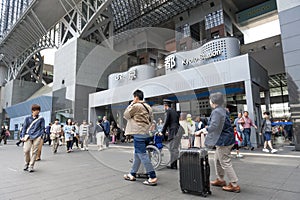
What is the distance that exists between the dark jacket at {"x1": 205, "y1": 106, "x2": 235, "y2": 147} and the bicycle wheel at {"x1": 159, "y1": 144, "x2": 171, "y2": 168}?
181 cm

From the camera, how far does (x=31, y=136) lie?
201 inches

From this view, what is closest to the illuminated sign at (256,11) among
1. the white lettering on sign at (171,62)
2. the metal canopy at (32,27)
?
the white lettering on sign at (171,62)

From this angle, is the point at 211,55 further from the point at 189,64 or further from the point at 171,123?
the point at 171,123

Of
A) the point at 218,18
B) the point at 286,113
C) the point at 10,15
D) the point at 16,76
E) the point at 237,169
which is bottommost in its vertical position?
the point at 237,169

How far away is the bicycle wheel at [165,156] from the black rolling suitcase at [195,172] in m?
1.72

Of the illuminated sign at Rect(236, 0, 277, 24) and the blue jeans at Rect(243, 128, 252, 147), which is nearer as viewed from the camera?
the blue jeans at Rect(243, 128, 252, 147)

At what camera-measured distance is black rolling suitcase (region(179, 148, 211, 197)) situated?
2.88 metres

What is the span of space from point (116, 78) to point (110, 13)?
11498 millimetres

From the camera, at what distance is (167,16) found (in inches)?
978

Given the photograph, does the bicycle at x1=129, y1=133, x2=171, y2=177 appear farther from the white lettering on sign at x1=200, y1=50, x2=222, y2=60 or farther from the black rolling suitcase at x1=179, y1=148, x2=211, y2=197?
the white lettering on sign at x1=200, y1=50, x2=222, y2=60

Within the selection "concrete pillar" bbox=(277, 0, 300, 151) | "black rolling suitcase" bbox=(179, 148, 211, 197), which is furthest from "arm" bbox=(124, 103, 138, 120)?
"concrete pillar" bbox=(277, 0, 300, 151)

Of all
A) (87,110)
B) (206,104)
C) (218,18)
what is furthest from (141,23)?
(206,104)

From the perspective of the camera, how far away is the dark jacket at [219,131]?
121 inches

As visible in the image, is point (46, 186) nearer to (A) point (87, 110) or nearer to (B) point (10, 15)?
(A) point (87, 110)
